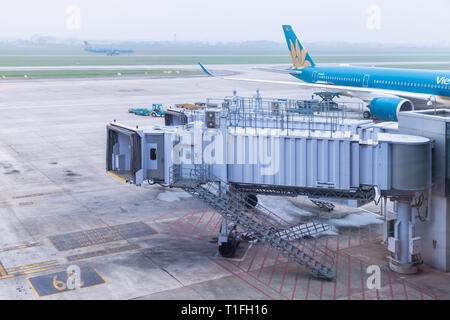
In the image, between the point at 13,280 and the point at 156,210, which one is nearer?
the point at 13,280

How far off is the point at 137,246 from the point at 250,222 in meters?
6.70

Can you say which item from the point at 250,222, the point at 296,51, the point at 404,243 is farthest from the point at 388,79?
the point at 250,222

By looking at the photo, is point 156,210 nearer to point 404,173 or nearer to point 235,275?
point 235,275

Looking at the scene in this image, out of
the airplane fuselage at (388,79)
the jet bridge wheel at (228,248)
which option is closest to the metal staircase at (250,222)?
the jet bridge wheel at (228,248)

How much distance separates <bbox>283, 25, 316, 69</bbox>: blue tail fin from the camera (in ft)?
288

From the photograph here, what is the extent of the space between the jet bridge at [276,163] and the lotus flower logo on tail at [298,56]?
58.8 m

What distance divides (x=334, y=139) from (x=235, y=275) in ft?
25.7

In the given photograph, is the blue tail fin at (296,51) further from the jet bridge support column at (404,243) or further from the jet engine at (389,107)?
the jet bridge support column at (404,243)

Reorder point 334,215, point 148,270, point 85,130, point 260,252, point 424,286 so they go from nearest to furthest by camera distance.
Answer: point 424,286 → point 148,270 → point 260,252 → point 334,215 → point 85,130

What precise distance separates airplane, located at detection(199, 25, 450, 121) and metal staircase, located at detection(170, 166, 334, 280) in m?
29.7

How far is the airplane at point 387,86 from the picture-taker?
61656 mm

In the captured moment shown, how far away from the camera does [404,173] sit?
25.6 m
